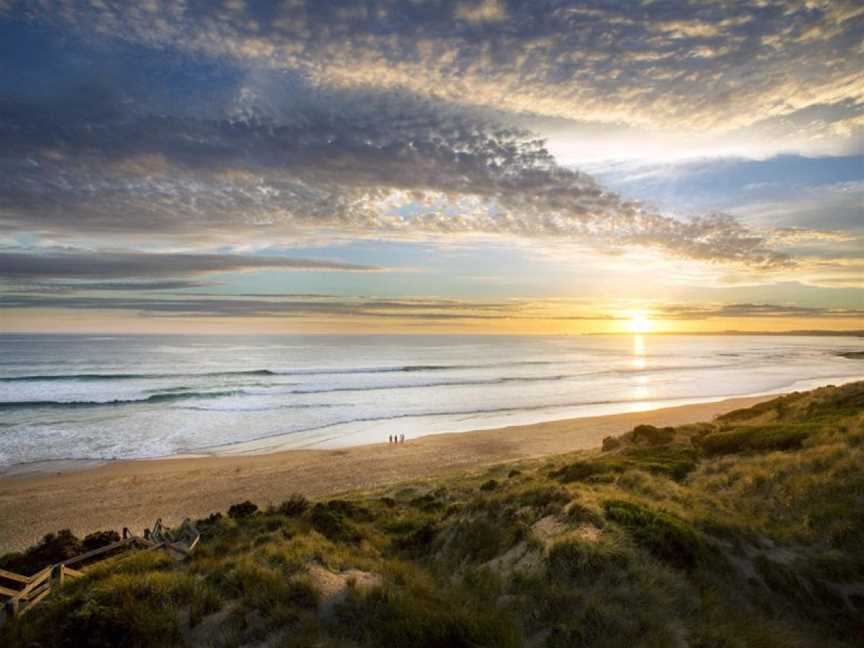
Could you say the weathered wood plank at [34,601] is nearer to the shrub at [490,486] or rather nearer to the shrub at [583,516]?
the shrub at [583,516]

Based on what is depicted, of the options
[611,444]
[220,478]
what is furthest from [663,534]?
[220,478]

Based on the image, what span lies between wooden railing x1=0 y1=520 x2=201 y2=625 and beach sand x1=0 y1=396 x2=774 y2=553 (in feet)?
22.2

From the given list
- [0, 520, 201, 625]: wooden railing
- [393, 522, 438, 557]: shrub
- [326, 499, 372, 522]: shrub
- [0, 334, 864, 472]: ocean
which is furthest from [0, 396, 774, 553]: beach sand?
[393, 522, 438, 557]: shrub

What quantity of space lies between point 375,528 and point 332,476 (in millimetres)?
14760

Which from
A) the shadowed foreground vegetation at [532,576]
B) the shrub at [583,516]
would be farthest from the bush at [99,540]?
the shrub at [583,516]

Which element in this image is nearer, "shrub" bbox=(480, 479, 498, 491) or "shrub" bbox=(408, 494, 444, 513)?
"shrub" bbox=(408, 494, 444, 513)

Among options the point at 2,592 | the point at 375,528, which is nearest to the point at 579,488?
the point at 375,528

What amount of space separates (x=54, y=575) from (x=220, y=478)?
59.7 feet

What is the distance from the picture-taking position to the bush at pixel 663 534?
8797 mm

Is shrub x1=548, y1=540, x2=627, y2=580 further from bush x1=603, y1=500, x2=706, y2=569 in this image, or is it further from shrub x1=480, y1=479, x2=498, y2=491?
shrub x1=480, y1=479, x2=498, y2=491

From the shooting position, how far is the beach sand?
22.2 meters

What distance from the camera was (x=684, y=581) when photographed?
319 inches

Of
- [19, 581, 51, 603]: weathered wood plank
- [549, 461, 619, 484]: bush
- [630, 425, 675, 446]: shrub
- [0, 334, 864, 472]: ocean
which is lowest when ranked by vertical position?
[0, 334, 864, 472]: ocean

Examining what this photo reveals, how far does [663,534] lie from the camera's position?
9.19 m
